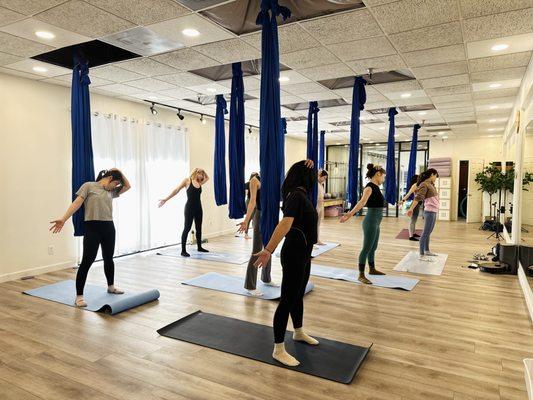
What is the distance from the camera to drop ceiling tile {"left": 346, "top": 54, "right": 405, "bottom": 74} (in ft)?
14.3

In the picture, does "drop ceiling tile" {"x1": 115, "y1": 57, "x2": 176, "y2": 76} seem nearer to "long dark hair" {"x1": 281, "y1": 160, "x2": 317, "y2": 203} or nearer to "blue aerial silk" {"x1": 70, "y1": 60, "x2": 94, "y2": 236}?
"blue aerial silk" {"x1": 70, "y1": 60, "x2": 94, "y2": 236}

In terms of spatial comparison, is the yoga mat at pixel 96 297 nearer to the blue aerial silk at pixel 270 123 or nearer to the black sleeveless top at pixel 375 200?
the blue aerial silk at pixel 270 123

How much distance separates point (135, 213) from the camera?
6750mm

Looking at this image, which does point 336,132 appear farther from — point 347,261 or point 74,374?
point 74,374

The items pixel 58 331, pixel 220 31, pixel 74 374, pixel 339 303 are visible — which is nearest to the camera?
A: pixel 74 374

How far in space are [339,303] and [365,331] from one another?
0.74 m

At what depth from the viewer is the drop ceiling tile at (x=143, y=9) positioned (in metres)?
2.99

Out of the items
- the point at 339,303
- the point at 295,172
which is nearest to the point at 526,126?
the point at 339,303

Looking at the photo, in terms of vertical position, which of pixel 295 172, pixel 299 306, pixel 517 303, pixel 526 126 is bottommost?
pixel 517 303

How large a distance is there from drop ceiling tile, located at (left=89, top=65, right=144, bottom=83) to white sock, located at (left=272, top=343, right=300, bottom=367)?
3865 mm

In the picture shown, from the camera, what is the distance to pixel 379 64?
4.54m

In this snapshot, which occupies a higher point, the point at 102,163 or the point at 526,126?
the point at 526,126

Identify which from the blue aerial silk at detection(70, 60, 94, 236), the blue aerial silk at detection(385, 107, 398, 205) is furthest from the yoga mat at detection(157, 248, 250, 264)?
the blue aerial silk at detection(385, 107, 398, 205)

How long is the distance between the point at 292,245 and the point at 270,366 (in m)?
0.88
